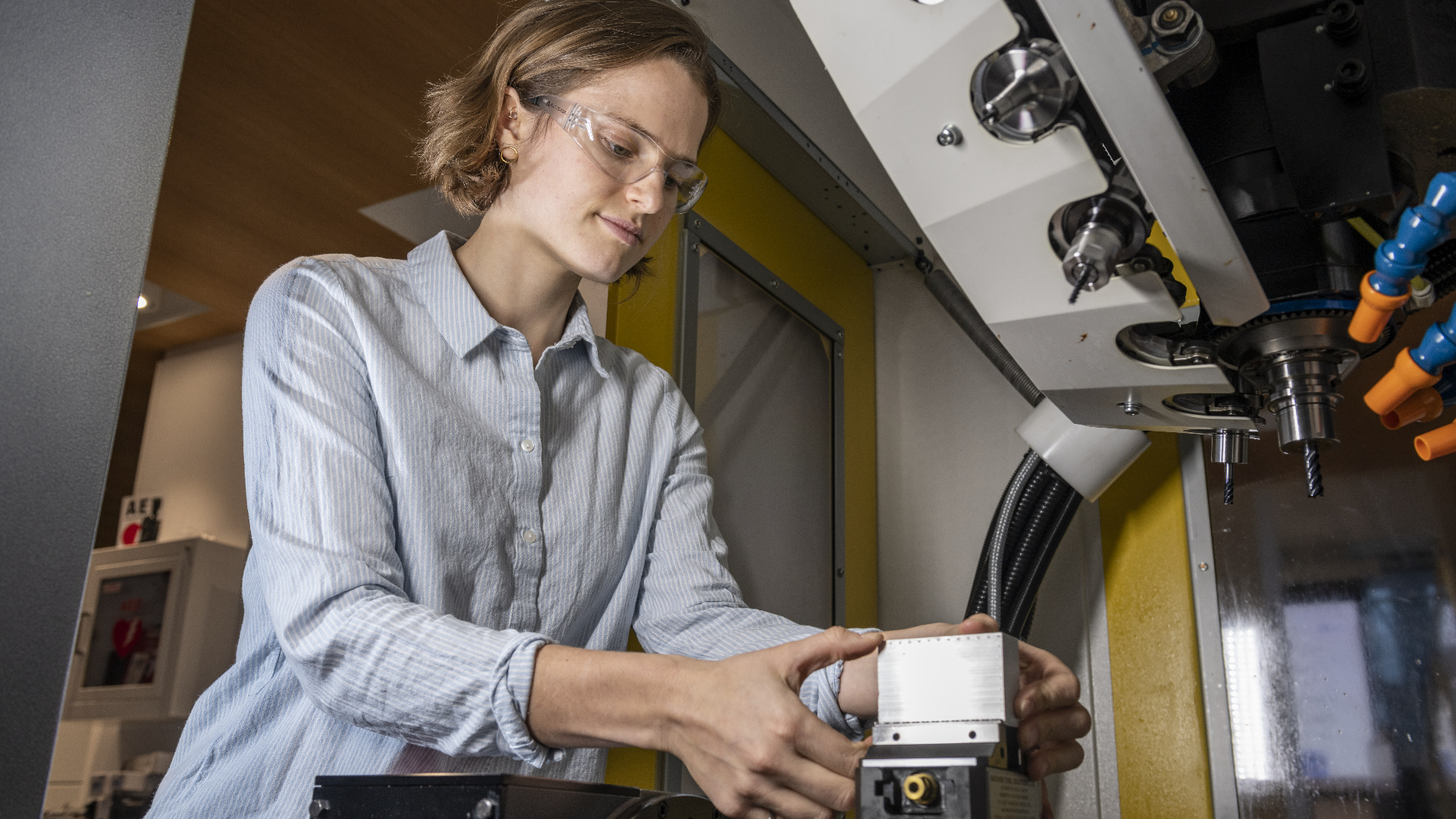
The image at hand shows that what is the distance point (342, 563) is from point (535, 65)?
0.69 meters

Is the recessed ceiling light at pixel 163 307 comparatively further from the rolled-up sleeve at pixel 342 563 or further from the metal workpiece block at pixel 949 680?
the metal workpiece block at pixel 949 680

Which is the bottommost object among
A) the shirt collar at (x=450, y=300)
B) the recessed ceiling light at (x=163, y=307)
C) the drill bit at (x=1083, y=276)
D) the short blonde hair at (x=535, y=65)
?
the drill bit at (x=1083, y=276)

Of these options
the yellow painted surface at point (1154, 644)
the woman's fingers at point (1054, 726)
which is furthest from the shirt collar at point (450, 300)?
the yellow painted surface at point (1154, 644)

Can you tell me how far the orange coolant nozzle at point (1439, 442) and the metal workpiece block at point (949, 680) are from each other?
1.57 feet

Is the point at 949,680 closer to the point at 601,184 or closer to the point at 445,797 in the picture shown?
the point at 445,797

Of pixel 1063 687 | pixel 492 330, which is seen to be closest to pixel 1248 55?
pixel 1063 687

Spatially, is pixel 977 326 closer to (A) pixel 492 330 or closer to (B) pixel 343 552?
(A) pixel 492 330

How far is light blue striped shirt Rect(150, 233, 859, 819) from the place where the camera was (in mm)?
748

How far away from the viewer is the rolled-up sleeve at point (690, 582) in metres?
1.09

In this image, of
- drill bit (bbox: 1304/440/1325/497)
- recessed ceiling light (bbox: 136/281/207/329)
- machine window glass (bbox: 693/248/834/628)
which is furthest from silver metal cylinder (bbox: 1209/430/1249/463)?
recessed ceiling light (bbox: 136/281/207/329)

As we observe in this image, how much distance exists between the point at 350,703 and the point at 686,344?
966 millimetres

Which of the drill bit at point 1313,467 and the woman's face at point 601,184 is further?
the woman's face at point 601,184

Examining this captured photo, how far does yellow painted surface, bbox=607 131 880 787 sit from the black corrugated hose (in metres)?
0.42

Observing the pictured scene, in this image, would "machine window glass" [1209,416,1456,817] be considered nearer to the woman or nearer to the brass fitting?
the woman
